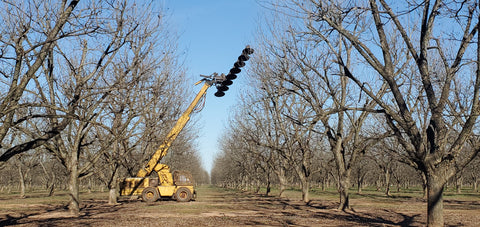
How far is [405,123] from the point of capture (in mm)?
9820

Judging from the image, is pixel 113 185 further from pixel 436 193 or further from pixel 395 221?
pixel 436 193

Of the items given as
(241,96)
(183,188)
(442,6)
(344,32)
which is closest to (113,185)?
(183,188)

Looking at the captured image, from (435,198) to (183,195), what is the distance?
1973 centimetres

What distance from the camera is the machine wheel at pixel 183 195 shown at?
2658cm

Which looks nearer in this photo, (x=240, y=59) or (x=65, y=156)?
(x=240, y=59)

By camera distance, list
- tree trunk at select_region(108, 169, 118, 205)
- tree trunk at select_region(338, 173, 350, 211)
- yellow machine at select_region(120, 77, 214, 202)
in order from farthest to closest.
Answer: yellow machine at select_region(120, 77, 214, 202) < tree trunk at select_region(108, 169, 118, 205) < tree trunk at select_region(338, 173, 350, 211)

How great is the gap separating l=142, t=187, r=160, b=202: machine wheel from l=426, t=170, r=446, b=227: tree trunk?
19.7 metres

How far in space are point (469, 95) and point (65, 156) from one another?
2040 centimetres

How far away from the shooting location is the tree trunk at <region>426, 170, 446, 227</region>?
9.51m

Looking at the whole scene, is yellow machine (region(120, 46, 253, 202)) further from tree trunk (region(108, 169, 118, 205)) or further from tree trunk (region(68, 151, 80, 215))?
tree trunk (region(68, 151, 80, 215))

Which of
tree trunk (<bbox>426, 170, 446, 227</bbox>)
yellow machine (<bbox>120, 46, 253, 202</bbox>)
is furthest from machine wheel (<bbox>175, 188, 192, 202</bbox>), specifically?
tree trunk (<bbox>426, 170, 446, 227</bbox>)

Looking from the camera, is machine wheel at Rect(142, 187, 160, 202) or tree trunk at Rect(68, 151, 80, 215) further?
machine wheel at Rect(142, 187, 160, 202)

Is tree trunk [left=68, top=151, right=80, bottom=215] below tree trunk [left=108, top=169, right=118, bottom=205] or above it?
above

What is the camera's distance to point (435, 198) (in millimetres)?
9539
